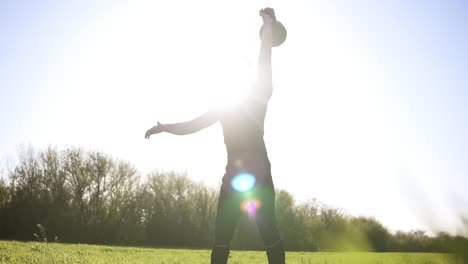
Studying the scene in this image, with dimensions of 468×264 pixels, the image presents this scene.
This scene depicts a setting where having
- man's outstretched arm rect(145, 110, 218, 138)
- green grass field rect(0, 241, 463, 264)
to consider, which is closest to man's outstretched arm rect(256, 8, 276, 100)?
man's outstretched arm rect(145, 110, 218, 138)

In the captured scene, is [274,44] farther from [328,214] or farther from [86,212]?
[328,214]

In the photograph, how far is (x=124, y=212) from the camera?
53.1 meters

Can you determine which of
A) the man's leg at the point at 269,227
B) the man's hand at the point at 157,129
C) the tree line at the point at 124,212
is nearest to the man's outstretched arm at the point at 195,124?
the man's hand at the point at 157,129

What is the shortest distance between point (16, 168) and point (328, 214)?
47.0 metres

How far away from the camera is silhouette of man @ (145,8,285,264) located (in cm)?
423

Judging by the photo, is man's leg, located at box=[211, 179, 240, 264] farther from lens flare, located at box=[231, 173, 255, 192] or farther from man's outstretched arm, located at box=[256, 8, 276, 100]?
man's outstretched arm, located at box=[256, 8, 276, 100]

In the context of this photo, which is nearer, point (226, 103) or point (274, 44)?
point (226, 103)

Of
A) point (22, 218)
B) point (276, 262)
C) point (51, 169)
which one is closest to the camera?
point (276, 262)

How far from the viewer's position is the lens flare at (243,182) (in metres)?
4.24

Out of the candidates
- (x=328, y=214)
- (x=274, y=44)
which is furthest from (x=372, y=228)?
(x=274, y=44)

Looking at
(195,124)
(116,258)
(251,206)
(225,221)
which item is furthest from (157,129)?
(116,258)

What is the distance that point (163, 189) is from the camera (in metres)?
57.4

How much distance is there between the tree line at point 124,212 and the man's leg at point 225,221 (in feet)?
141

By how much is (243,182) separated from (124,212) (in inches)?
2072
